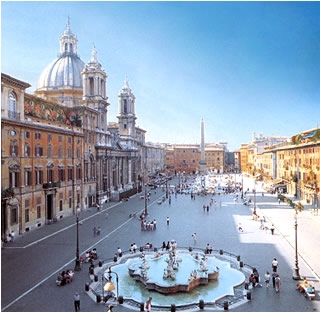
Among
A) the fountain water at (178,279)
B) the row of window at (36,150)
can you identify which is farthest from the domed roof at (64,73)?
the fountain water at (178,279)

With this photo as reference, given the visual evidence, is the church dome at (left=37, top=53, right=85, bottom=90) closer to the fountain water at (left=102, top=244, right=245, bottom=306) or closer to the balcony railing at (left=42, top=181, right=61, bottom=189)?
the balcony railing at (left=42, top=181, right=61, bottom=189)

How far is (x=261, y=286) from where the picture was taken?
19.5 meters

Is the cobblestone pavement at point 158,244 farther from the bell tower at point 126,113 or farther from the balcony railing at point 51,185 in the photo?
the bell tower at point 126,113

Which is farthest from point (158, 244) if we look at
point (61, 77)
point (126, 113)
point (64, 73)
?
point (126, 113)

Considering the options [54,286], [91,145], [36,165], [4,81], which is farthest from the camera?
[91,145]

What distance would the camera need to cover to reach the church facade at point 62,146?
106 ft

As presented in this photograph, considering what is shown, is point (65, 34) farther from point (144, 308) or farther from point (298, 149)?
point (144, 308)

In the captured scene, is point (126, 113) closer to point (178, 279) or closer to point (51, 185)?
point (51, 185)

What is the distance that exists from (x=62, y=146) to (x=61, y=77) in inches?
1022

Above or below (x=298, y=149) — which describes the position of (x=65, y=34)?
above

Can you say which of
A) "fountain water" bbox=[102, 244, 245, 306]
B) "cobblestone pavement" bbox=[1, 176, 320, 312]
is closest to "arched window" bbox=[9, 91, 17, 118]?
"cobblestone pavement" bbox=[1, 176, 320, 312]

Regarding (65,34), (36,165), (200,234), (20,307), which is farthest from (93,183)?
(20,307)

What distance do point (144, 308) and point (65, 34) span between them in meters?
62.5

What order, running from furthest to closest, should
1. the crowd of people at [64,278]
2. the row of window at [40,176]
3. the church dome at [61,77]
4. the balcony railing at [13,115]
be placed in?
1. the church dome at [61,77]
2. the row of window at [40,176]
3. the balcony railing at [13,115]
4. the crowd of people at [64,278]
